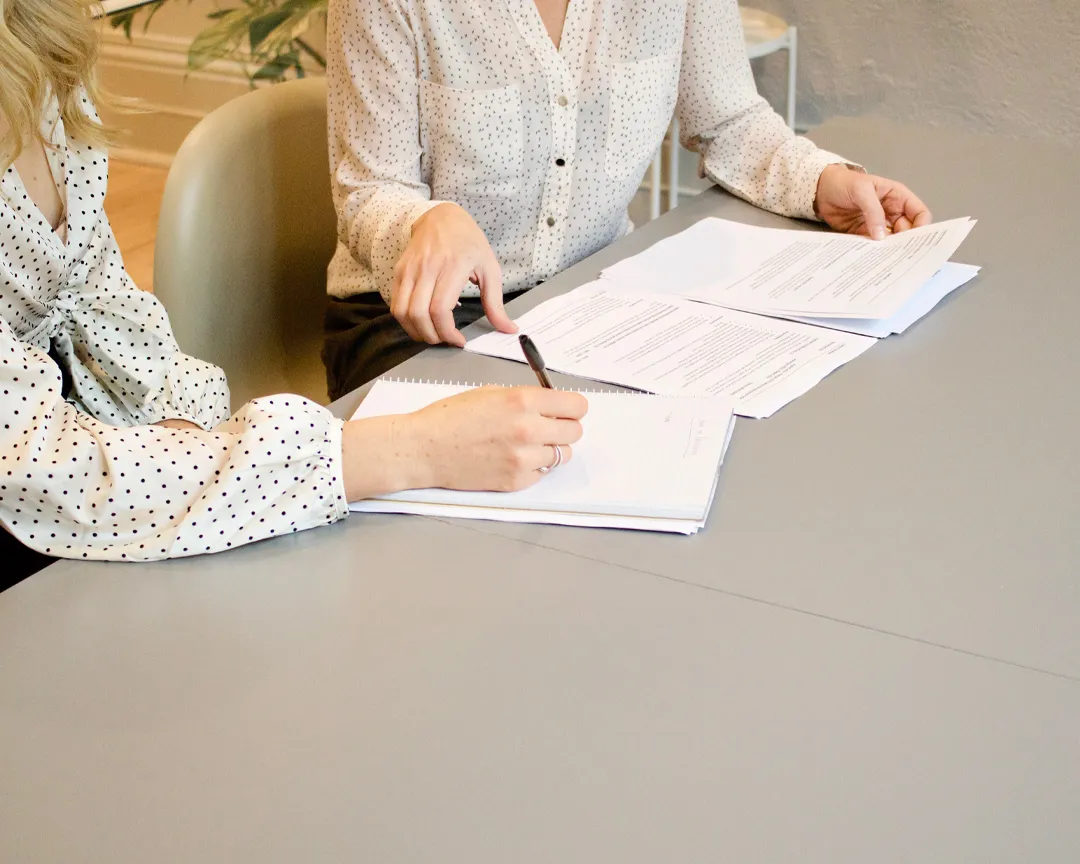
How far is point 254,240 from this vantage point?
1.41 metres

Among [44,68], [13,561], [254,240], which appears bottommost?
[13,561]

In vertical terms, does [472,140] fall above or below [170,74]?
above

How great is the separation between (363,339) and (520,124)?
0.32 metres

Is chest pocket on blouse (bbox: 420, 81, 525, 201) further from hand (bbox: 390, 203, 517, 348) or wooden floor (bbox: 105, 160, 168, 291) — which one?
wooden floor (bbox: 105, 160, 168, 291)

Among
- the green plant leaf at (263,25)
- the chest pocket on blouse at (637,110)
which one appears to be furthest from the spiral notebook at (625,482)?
the green plant leaf at (263,25)

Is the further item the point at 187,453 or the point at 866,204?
the point at 866,204

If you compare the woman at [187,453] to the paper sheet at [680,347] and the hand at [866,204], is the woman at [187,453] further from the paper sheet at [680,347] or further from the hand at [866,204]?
the hand at [866,204]

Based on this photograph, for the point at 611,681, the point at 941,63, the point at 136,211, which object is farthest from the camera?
the point at 136,211

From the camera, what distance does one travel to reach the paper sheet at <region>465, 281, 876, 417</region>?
1.00 m

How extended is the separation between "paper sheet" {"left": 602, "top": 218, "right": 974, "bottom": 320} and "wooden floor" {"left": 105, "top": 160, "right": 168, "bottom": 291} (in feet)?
7.01

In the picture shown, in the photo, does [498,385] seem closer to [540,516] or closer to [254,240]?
[540,516]

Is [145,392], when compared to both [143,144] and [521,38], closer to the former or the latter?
[521,38]

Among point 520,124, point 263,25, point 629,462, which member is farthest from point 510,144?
point 263,25

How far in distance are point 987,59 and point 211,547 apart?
7.33 feet
